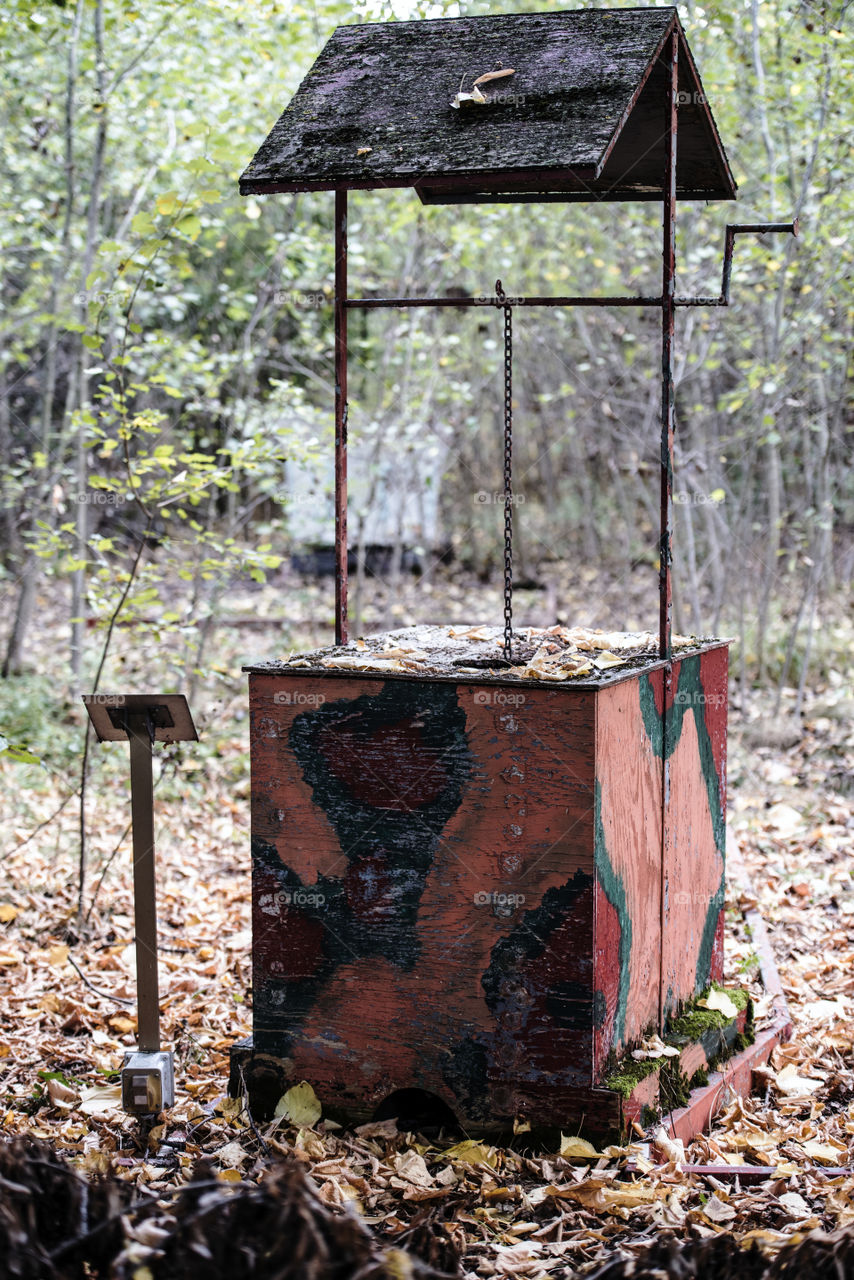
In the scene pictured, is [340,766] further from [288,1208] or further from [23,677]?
[23,677]

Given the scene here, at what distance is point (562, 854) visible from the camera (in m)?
3.34

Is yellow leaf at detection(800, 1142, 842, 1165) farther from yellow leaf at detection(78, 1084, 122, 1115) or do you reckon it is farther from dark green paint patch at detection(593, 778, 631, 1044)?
yellow leaf at detection(78, 1084, 122, 1115)

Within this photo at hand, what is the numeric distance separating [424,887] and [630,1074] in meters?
0.87

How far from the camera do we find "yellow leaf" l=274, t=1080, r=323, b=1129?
363cm

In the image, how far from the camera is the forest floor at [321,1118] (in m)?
3.06

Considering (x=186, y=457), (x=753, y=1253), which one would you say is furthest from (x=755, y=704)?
(x=753, y=1253)

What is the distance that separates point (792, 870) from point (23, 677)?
640 cm

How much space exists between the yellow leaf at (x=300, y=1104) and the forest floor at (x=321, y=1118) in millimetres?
36

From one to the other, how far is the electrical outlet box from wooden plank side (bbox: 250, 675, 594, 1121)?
1.17ft
